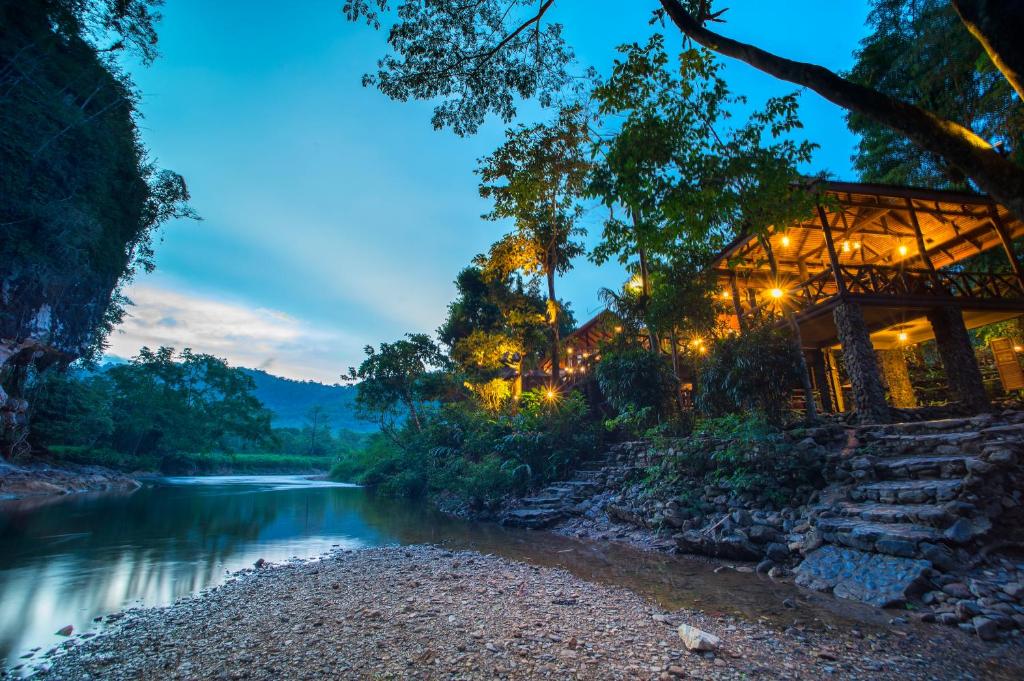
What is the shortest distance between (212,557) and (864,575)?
11.0 m

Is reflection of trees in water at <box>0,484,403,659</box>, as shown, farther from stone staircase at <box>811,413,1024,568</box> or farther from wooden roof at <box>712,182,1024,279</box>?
wooden roof at <box>712,182,1024,279</box>

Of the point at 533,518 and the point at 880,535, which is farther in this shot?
the point at 533,518

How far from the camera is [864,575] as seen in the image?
4.84m

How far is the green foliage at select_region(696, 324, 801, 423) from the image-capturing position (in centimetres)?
988

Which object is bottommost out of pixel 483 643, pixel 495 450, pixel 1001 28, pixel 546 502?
pixel 546 502

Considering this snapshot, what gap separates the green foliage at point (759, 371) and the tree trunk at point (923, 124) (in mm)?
6392

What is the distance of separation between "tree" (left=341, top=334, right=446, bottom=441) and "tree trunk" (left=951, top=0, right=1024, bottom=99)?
26.4 meters

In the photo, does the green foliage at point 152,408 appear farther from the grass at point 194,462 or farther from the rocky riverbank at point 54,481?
the rocky riverbank at point 54,481

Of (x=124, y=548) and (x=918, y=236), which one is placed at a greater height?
(x=918, y=236)

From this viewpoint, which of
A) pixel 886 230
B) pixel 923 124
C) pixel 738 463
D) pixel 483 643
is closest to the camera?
pixel 483 643

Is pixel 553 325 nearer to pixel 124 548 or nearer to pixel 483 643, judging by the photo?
pixel 124 548

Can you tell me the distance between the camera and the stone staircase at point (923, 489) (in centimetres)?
495

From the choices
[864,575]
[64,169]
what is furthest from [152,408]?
[864,575]

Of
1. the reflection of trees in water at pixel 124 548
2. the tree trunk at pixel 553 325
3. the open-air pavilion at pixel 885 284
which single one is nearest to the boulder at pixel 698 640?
the reflection of trees in water at pixel 124 548
